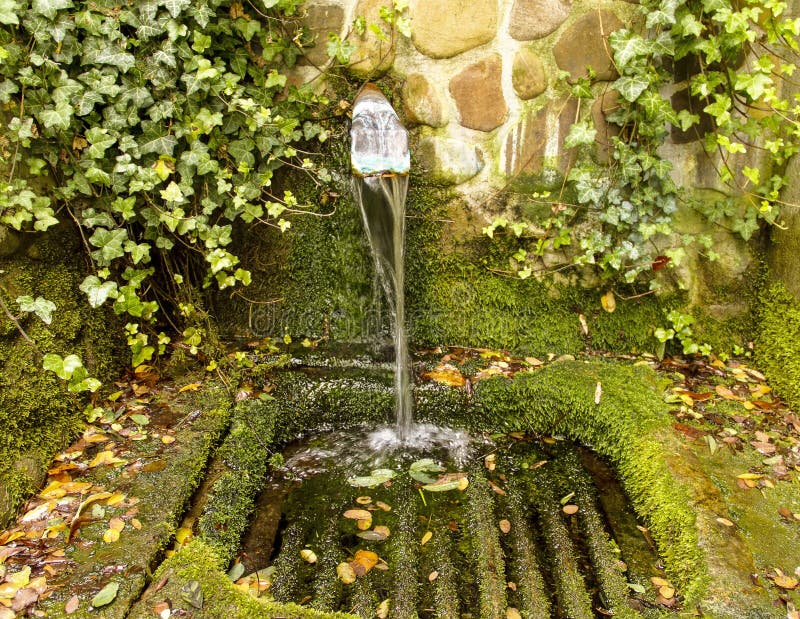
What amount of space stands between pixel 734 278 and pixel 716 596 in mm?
1676

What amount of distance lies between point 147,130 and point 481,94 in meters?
1.49

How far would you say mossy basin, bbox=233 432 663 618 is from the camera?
201cm

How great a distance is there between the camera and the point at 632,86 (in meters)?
2.65

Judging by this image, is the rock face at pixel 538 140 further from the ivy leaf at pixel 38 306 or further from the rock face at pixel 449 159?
the ivy leaf at pixel 38 306

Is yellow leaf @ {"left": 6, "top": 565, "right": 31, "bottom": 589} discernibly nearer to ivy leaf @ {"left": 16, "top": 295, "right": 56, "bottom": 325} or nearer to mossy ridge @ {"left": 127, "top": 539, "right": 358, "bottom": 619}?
mossy ridge @ {"left": 127, "top": 539, "right": 358, "bottom": 619}

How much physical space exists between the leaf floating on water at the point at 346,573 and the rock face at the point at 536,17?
2.36 m

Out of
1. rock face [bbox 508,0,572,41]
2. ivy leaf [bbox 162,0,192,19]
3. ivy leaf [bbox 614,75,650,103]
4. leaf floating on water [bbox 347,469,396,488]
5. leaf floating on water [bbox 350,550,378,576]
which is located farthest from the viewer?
rock face [bbox 508,0,572,41]

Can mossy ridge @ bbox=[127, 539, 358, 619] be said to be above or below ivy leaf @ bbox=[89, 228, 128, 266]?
below

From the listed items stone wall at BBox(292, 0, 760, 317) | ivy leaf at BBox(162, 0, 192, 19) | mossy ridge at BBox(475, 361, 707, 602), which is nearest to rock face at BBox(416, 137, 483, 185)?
stone wall at BBox(292, 0, 760, 317)

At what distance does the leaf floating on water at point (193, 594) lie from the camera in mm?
1787

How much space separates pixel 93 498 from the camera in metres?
2.14

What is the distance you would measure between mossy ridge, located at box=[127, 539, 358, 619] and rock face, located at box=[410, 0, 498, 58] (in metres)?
2.33

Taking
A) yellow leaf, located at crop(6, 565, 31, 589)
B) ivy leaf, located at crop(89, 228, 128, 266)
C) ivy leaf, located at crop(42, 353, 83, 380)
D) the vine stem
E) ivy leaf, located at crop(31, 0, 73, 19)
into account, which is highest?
ivy leaf, located at crop(31, 0, 73, 19)

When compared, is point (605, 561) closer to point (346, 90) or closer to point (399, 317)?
point (399, 317)
